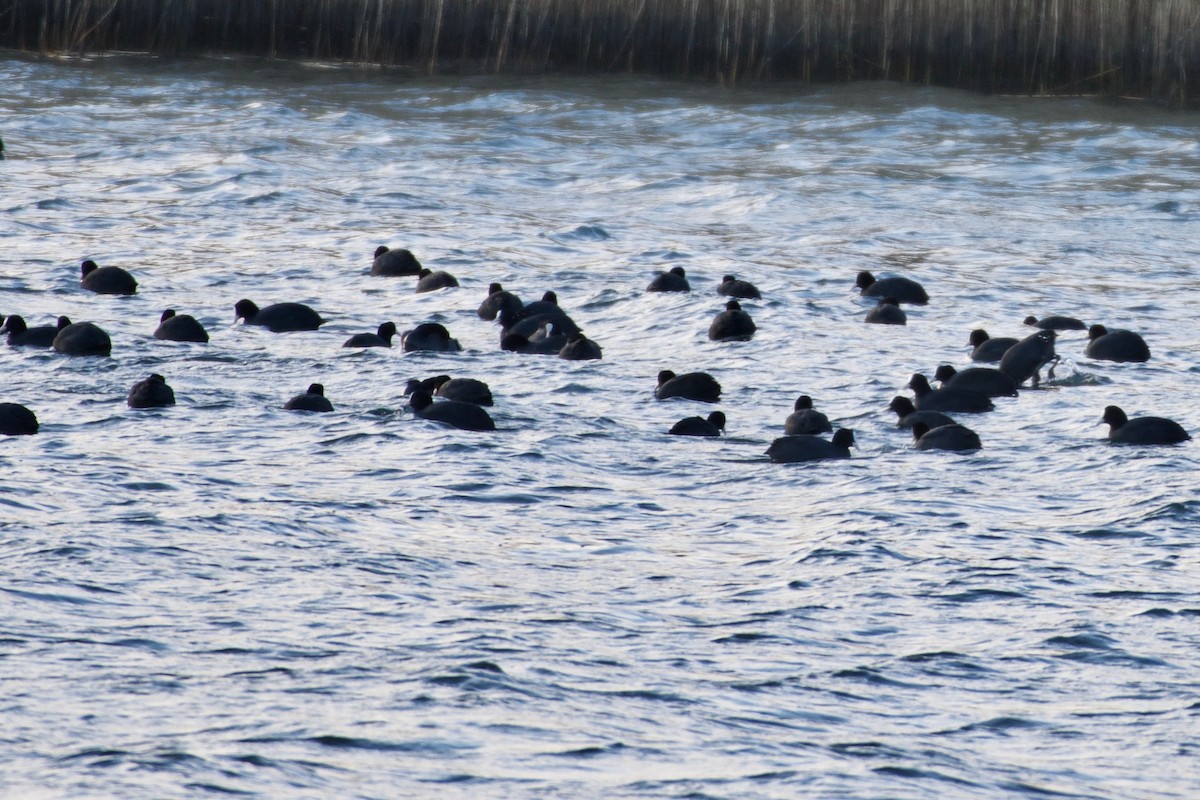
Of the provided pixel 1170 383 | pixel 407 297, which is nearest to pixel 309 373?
pixel 407 297

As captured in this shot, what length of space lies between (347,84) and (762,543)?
74.7ft

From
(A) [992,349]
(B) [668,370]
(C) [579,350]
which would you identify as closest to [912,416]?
(B) [668,370]

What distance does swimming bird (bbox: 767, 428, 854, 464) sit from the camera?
11086 mm

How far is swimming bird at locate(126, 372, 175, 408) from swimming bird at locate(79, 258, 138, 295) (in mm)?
4768

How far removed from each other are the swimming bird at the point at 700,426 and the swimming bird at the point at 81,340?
4639mm

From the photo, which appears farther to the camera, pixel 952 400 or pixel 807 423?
pixel 952 400

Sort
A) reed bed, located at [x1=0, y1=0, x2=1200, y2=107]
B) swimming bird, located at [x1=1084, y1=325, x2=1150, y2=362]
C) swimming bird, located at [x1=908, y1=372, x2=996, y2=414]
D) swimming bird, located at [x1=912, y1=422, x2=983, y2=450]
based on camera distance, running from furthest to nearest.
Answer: reed bed, located at [x1=0, y1=0, x2=1200, y2=107], swimming bird, located at [x1=1084, y1=325, x2=1150, y2=362], swimming bird, located at [x1=908, y1=372, x2=996, y2=414], swimming bird, located at [x1=912, y1=422, x2=983, y2=450]

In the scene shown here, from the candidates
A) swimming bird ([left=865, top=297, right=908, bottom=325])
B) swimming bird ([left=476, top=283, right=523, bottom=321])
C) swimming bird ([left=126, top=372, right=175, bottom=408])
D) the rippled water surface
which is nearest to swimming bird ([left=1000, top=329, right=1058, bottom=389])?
the rippled water surface

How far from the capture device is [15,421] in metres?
11.1

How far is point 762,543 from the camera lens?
9.48m

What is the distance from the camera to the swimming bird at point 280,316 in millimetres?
15102

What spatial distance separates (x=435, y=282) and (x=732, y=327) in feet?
11.2

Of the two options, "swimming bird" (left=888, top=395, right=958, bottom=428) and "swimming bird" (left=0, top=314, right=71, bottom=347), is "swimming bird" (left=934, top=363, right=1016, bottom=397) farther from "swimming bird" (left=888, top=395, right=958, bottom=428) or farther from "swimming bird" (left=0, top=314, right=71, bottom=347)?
"swimming bird" (left=0, top=314, right=71, bottom=347)

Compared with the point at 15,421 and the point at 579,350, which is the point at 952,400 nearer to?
the point at 579,350
